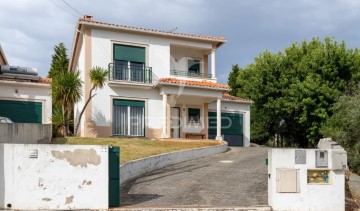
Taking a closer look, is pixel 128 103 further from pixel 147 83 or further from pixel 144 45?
pixel 144 45

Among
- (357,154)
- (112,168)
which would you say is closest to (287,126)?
(357,154)

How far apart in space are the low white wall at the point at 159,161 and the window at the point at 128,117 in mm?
5554

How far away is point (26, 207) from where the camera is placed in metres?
10.1

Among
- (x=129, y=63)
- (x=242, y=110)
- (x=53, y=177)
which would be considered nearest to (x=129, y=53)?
(x=129, y=63)

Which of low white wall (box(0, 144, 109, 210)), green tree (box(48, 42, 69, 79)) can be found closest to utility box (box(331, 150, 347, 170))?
low white wall (box(0, 144, 109, 210))

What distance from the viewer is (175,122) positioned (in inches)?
1118

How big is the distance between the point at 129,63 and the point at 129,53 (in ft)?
2.05

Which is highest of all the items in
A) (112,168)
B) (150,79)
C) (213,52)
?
(213,52)

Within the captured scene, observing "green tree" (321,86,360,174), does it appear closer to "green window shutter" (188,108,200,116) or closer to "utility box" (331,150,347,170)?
"utility box" (331,150,347,170)

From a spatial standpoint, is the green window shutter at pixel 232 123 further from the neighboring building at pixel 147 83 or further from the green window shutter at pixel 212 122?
the neighboring building at pixel 147 83

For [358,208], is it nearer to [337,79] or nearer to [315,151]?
[315,151]

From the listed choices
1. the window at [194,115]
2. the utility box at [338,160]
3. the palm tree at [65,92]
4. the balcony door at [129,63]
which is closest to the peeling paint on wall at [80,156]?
the utility box at [338,160]

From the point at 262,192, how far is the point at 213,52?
55.3ft

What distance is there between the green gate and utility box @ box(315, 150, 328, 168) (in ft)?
17.5
